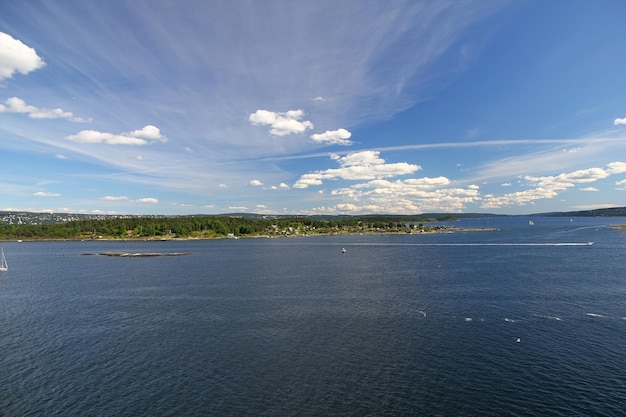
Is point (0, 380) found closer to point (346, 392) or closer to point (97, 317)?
point (97, 317)

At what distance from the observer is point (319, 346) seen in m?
57.2

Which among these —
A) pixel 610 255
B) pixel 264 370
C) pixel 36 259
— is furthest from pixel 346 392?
pixel 36 259

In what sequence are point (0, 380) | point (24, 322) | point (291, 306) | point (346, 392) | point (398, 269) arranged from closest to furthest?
1. point (346, 392)
2. point (0, 380)
3. point (24, 322)
4. point (291, 306)
5. point (398, 269)

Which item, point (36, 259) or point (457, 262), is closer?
point (457, 262)

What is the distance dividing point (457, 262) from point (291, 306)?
297 ft

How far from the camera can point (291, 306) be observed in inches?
3226

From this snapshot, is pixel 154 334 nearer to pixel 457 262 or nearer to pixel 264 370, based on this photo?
Result: pixel 264 370

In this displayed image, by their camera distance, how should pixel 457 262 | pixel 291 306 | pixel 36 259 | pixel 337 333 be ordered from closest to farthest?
pixel 337 333 < pixel 291 306 < pixel 457 262 < pixel 36 259

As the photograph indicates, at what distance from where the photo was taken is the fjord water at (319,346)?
41.2 m

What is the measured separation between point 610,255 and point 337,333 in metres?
151

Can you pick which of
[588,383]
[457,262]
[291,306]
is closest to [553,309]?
[588,383]

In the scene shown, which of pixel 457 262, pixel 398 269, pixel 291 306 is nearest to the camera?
pixel 291 306

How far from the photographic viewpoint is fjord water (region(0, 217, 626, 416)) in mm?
41188

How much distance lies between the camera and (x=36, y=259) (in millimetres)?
177250
